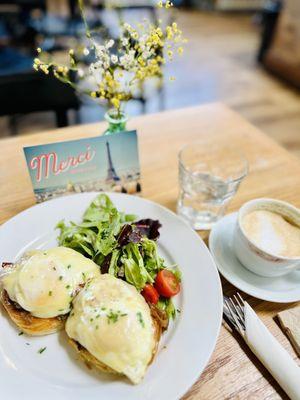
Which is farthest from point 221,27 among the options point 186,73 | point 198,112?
point 198,112

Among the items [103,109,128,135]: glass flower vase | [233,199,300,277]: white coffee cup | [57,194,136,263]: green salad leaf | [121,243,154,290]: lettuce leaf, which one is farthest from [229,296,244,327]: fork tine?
[103,109,128,135]: glass flower vase

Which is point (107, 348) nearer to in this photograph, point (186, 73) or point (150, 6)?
point (150, 6)

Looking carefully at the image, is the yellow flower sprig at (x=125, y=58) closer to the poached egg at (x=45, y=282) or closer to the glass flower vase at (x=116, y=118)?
the glass flower vase at (x=116, y=118)

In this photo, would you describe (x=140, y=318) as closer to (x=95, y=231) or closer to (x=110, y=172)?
(x=95, y=231)

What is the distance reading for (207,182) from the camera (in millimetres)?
1259

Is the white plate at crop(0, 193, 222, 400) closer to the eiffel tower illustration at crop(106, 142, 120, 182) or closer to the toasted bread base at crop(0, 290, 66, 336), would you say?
the toasted bread base at crop(0, 290, 66, 336)

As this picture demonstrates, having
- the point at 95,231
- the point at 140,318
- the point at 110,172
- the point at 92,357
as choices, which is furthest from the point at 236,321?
the point at 110,172

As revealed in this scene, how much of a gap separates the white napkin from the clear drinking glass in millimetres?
422

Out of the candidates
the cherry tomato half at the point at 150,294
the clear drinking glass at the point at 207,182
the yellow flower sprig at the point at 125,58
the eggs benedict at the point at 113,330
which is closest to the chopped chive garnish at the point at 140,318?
the eggs benedict at the point at 113,330

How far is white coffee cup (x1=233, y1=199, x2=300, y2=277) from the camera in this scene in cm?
95

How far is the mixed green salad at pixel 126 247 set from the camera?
951mm

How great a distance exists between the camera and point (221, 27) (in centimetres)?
683

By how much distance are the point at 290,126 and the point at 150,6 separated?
1985mm

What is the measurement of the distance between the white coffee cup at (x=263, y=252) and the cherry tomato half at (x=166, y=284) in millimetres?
226
